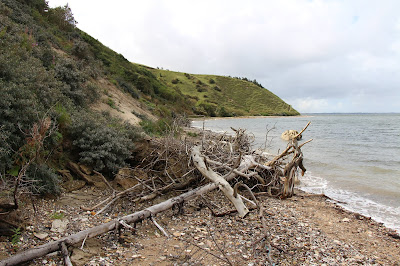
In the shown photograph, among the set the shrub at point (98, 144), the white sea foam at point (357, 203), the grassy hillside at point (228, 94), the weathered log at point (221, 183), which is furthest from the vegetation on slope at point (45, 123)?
the grassy hillside at point (228, 94)

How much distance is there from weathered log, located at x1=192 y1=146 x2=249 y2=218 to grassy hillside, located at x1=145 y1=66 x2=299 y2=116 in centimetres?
5118

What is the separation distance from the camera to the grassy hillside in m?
65.8

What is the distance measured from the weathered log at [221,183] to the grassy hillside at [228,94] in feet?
168

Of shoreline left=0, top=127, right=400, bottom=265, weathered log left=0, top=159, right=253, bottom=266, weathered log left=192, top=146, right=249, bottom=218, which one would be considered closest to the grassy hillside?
weathered log left=192, top=146, right=249, bottom=218

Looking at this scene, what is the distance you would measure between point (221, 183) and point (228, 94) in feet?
245

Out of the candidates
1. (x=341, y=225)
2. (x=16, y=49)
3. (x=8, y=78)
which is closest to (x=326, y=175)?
(x=341, y=225)

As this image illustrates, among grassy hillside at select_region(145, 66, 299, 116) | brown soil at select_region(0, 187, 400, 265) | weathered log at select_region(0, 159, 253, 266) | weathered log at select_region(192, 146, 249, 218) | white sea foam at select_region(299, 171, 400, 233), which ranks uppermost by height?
grassy hillside at select_region(145, 66, 299, 116)

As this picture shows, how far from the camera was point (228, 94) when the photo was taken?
255 ft

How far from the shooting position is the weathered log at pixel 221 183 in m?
3.94

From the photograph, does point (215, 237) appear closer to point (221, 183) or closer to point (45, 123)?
point (221, 183)

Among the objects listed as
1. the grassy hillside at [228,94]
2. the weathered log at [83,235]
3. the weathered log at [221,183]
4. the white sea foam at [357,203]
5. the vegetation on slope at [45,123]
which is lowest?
the white sea foam at [357,203]

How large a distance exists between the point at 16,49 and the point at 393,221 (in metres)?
10.3

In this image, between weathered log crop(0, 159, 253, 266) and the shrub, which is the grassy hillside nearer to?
the shrub

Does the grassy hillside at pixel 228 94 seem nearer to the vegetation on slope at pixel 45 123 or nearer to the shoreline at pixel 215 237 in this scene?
the vegetation on slope at pixel 45 123
